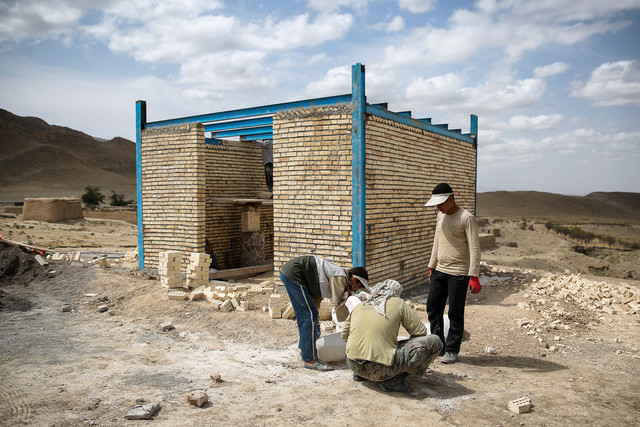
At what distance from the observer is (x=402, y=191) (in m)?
9.24

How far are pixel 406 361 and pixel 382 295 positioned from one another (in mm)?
608

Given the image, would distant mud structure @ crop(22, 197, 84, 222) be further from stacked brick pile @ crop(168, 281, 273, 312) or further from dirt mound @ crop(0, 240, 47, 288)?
stacked brick pile @ crop(168, 281, 273, 312)

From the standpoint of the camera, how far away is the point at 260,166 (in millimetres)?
13062

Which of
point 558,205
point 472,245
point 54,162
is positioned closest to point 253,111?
point 472,245

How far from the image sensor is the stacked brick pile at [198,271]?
863 cm

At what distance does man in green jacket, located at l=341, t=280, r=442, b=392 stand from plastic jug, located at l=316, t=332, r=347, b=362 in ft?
2.88

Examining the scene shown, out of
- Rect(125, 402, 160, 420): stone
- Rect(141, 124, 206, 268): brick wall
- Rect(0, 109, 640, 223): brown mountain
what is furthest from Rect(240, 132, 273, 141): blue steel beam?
Rect(0, 109, 640, 223): brown mountain

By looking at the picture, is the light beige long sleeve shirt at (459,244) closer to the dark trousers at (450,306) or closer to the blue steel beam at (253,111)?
the dark trousers at (450,306)

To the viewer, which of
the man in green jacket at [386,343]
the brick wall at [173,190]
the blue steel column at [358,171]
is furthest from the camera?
the brick wall at [173,190]

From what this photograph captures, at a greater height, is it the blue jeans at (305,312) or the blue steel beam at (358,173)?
the blue steel beam at (358,173)

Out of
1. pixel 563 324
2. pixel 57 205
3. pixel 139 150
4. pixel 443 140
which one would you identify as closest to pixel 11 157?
pixel 57 205

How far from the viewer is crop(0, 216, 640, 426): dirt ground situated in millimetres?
3859

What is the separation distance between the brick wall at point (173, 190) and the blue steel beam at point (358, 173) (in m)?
4.24

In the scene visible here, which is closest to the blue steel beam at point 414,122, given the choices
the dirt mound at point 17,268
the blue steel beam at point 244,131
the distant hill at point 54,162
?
the blue steel beam at point 244,131
